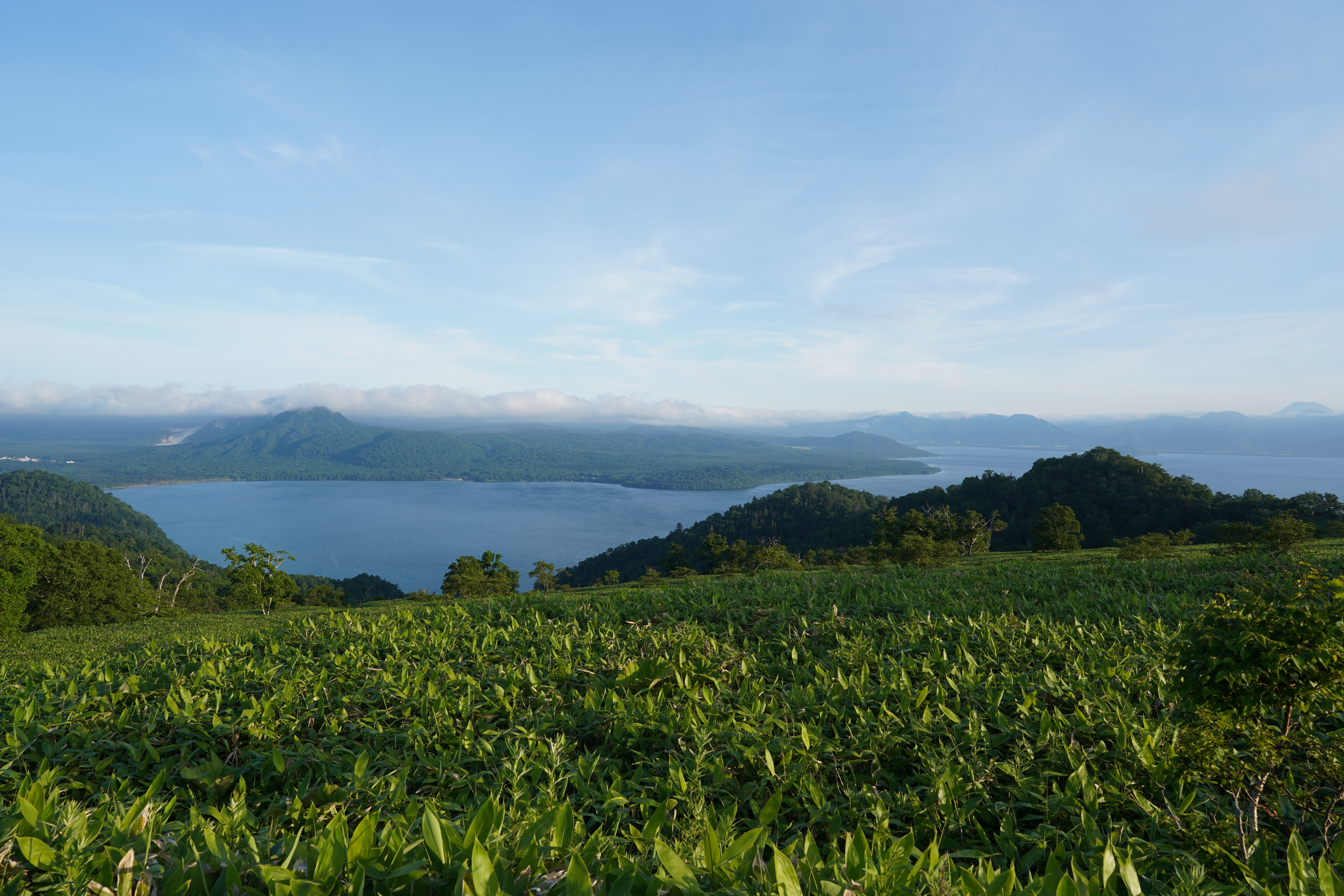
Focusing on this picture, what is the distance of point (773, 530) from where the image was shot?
80688 mm

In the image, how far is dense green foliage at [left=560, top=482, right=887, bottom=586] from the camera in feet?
205

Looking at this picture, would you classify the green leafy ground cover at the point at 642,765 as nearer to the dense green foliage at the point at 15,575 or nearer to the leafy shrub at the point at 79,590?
the dense green foliage at the point at 15,575

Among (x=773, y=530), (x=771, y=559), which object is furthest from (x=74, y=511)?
(x=771, y=559)

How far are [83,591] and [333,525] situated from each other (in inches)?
4904

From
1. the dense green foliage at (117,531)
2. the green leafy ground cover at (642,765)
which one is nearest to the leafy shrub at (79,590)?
the dense green foliage at (117,531)

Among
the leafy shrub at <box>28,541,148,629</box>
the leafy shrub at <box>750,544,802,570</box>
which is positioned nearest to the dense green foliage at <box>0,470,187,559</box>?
the leafy shrub at <box>28,541,148,629</box>

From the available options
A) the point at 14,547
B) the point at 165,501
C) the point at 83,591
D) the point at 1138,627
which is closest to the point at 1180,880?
the point at 1138,627

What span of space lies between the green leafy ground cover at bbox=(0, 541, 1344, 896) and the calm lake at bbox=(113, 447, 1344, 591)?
83491 millimetres

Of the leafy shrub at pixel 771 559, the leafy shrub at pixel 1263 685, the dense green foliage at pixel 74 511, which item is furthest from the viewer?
the dense green foliage at pixel 74 511

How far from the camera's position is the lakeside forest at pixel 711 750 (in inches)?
72.8

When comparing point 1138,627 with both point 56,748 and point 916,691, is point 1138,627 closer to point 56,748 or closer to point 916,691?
point 916,691

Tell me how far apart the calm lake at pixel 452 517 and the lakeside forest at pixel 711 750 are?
8318 centimetres

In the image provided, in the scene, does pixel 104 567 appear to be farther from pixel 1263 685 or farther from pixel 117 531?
pixel 117 531

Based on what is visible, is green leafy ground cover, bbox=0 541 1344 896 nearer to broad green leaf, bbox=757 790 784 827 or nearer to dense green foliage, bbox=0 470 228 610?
broad green leaf, bbox=757 790 784 827
